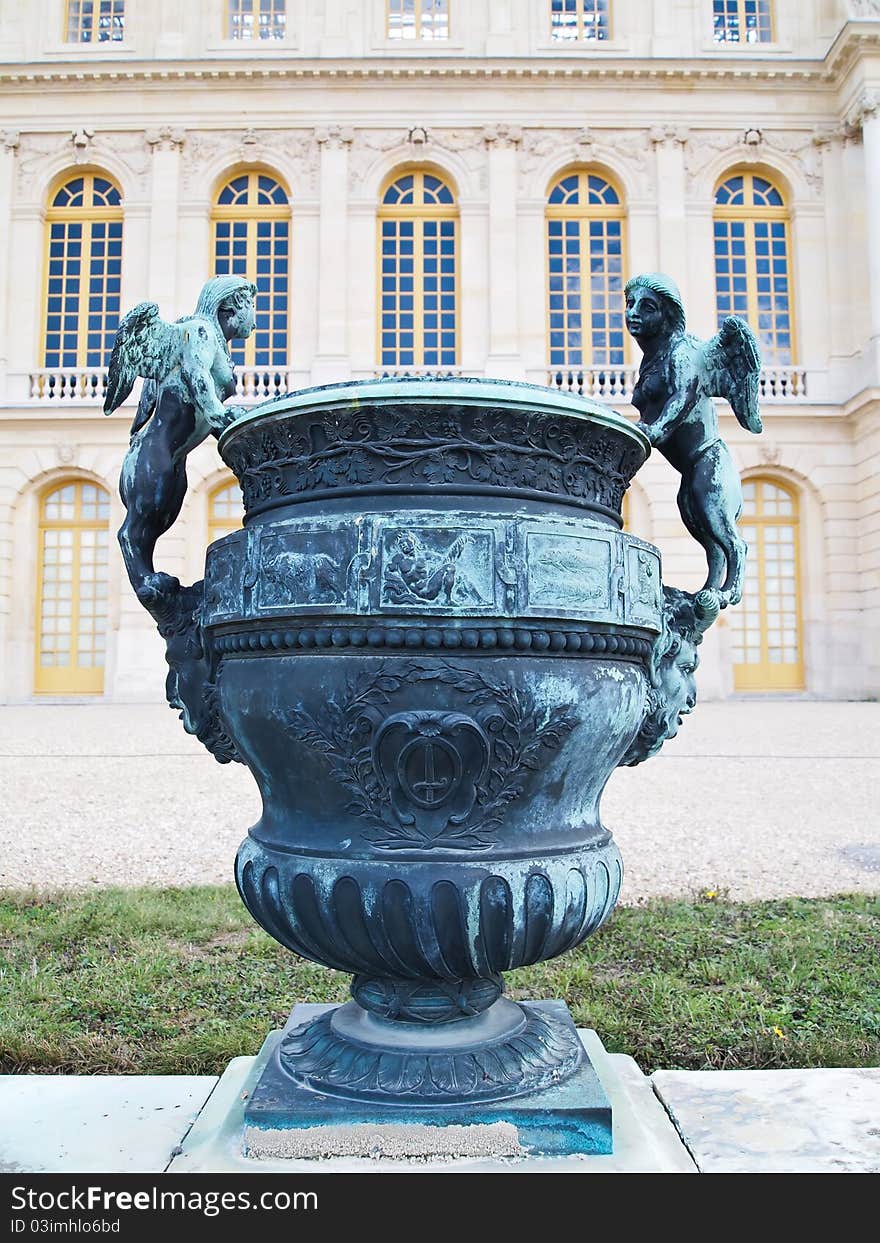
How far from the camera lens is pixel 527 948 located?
2139 mm

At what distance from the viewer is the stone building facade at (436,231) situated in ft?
68.3

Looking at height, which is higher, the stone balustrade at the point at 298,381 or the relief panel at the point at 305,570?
the stone balustrade at the point at 298,381

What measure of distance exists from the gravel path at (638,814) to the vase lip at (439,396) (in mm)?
3260

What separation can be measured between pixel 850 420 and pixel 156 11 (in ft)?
57.1

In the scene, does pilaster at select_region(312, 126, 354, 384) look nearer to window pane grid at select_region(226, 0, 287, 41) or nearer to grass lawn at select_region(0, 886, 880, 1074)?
window pane grid at select_region(226, 0, 287, 41)

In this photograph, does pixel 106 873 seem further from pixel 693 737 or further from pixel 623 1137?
pixel 693 737

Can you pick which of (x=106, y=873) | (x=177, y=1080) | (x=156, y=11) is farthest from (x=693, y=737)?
(x=156, y=11)

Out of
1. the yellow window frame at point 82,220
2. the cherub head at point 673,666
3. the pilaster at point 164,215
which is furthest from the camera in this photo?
the yellow window frame at point 82,220

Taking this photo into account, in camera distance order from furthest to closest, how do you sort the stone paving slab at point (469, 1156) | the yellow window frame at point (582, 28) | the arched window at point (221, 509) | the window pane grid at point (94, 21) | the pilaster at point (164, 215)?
1. the window pane grid at point (94, 21)
2. the yellow window frame at point (582, 28)
3. the pilaster at point (164, 215)
4. the arched window at point (221, 509)
5. the stone paving slab at point (469, 1156)

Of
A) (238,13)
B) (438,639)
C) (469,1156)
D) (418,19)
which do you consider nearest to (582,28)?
(418,19)

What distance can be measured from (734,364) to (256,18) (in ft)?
79.5

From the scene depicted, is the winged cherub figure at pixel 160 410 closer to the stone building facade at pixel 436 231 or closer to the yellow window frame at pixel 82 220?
the stone building facade at pixel 436 231

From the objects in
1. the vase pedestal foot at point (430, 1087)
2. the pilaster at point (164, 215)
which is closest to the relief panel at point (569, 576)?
the vase pedestal foot at point (430, 1087)

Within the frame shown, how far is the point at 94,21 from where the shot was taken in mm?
22406
